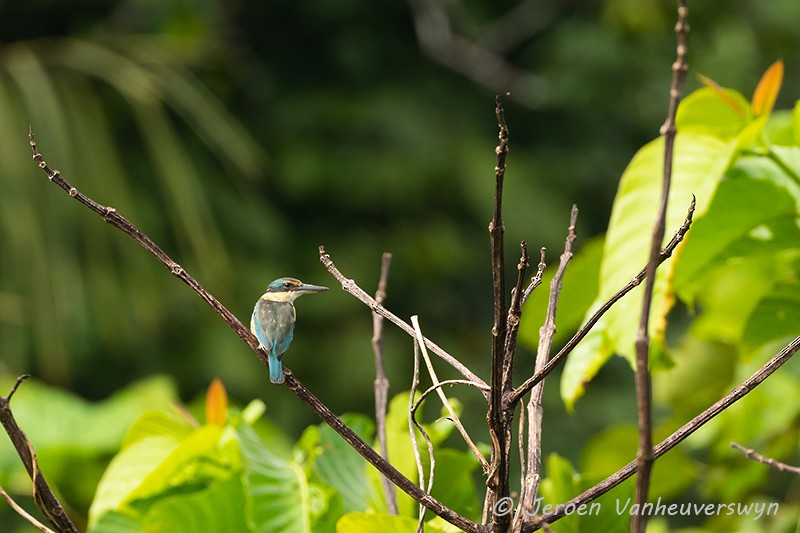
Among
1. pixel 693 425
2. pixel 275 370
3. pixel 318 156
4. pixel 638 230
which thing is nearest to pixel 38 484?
pixel 275 370

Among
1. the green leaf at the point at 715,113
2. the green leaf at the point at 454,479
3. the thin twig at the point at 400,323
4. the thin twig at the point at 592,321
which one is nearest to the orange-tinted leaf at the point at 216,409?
the green leaf at the point at 454,479

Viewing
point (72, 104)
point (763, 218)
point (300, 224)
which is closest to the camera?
point (763, 218)

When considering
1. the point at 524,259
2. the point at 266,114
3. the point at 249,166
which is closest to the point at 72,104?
the point at 249,166

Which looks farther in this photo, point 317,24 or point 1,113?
point 317,24

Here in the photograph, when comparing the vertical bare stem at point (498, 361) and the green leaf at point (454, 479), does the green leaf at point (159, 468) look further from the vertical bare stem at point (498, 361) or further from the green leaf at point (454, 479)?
the vertical bare stem at point (498, 361)

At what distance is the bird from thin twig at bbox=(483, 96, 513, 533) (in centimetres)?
26

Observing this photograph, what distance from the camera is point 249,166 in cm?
396

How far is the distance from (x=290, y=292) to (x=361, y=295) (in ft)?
0.82

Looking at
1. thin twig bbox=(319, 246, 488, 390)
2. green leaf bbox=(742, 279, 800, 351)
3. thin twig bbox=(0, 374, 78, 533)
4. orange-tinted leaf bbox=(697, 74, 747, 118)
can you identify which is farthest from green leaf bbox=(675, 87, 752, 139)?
thin twig bbox=(0, 374, 78, 533)

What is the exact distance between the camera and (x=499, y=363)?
0.49 metres

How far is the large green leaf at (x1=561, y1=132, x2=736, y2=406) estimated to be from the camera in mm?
896

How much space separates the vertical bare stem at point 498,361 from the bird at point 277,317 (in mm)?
265

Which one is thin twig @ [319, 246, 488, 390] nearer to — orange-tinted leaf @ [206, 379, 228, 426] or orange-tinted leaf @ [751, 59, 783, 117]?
orange-tinted leaf @ [206, 379, 228, 426]

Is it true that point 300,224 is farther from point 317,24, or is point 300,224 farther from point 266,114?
point 317,24
